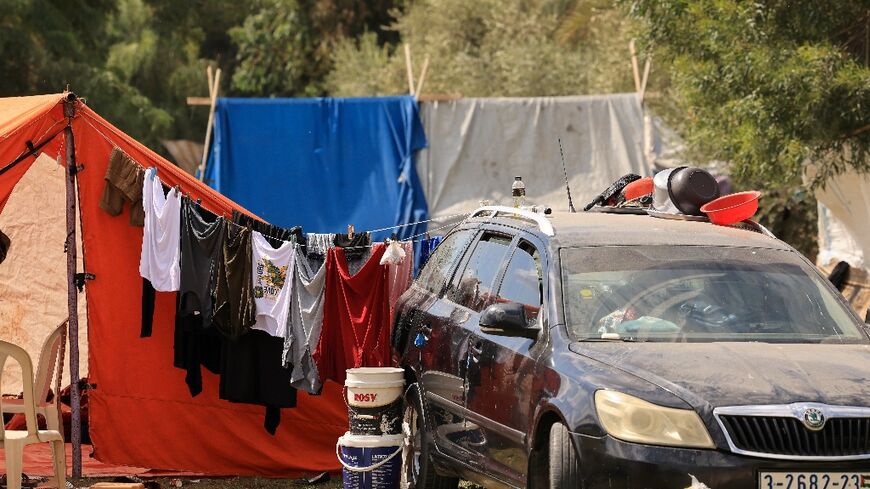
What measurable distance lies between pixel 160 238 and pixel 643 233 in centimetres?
380

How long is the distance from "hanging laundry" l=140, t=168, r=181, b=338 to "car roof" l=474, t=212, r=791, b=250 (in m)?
3.01

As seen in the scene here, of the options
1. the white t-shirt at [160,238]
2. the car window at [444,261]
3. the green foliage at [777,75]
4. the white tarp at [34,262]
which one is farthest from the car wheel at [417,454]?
the green foliage at [777,75]

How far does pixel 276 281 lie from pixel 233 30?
25.3 meters

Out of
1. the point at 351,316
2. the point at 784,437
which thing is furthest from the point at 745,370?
the point at 351,316

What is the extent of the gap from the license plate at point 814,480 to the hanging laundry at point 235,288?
4776 millimetres

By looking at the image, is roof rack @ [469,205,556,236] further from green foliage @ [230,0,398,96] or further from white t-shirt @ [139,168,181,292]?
green foliage @ [230,0,398,96]

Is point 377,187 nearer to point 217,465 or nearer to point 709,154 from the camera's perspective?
point 709,154

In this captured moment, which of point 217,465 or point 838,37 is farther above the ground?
point 838,37

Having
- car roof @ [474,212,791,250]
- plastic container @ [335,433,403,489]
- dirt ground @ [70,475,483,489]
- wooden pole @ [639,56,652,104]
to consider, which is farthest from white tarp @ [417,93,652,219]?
car roof @ [474,212,791,250]

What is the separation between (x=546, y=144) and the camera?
1708 cm

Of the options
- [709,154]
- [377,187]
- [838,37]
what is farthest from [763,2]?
[377,187]

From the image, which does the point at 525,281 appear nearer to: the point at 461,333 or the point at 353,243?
the point at 461,333

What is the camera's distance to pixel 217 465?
31.5ft

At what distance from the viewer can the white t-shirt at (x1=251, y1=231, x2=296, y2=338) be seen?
9.17 meters
